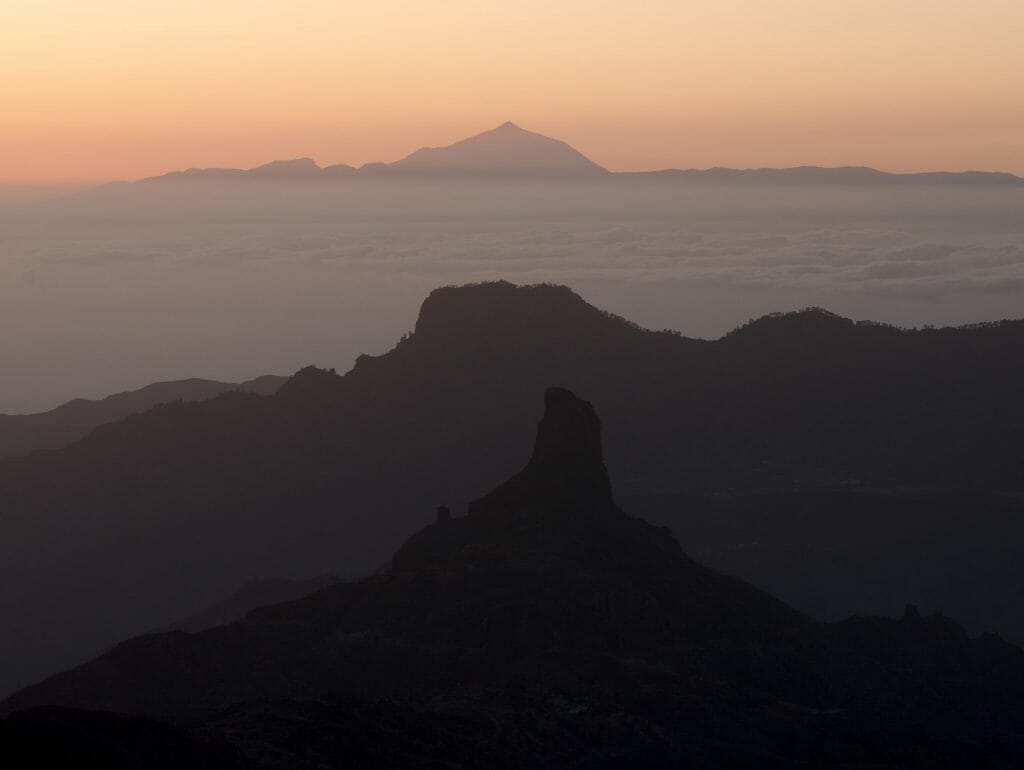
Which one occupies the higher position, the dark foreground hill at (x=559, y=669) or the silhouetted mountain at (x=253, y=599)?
the dark foreground hill at (x=559, y=669)

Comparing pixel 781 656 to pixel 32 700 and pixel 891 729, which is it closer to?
pixel 891 729

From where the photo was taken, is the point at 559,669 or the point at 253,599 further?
the point at 253,599

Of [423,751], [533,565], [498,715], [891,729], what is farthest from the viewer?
[533,565]

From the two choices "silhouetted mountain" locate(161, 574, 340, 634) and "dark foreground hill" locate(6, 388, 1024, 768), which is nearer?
"dark foreground hill" locate(6, 388, 1024, 768)

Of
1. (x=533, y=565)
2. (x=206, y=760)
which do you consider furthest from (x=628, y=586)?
(x=206, y=760)

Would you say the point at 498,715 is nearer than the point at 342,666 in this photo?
Yes

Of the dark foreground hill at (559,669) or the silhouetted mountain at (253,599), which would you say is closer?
the dark foreground hill at (559,669)

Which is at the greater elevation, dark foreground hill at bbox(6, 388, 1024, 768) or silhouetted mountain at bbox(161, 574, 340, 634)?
dark foreground hill at bbox(6, 388, 1024, 768)

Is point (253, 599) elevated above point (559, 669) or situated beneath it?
situated beneath
